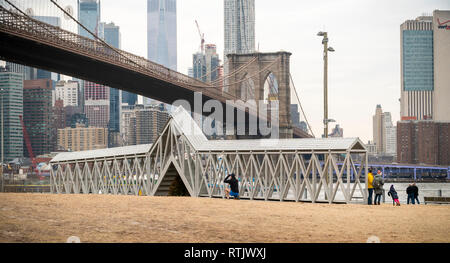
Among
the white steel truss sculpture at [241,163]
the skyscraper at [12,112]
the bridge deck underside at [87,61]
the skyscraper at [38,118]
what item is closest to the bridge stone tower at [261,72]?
the bridge deck underside at [87,61]

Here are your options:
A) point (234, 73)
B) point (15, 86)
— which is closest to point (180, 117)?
point (234, 73)

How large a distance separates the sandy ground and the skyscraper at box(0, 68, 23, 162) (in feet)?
503

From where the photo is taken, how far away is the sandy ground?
41.4ft

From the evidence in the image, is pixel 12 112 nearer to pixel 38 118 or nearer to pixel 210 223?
pixel 38 118

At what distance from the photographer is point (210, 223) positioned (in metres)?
14.8

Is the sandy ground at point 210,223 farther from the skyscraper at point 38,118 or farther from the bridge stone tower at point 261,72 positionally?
the skyscraper at point 38,118

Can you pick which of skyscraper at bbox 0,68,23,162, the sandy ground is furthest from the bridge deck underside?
skyscraper at bbox 0,68,23,162

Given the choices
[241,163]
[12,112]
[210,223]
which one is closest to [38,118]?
[12,112]

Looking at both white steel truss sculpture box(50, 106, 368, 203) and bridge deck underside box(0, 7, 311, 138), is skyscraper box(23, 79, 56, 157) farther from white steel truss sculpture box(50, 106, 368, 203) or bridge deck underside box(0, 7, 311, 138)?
white steel truss sculpture box(50, 106, 368, 203)

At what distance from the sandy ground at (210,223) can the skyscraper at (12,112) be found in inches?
6041

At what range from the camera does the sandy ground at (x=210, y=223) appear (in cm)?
1262

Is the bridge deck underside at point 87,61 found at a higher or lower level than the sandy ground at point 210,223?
higher

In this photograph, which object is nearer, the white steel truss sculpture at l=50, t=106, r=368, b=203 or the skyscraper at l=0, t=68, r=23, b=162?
the white steel truss sculpture at l=50, t=106, r=368, b=203
